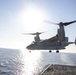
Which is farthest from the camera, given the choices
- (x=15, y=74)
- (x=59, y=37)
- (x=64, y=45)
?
(x=15, y=74)

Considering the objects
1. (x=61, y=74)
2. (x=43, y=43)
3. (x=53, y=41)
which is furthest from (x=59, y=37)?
(x=61, y=74)

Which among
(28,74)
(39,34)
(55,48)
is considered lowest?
(28,74)

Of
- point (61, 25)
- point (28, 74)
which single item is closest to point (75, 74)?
point (28, 74)

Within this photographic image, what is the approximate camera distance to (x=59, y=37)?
33500 mm

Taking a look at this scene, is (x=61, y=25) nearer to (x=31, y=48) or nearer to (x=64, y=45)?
(x=64, y=45)

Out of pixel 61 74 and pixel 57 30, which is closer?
pixel 57 30

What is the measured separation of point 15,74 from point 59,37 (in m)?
88.2

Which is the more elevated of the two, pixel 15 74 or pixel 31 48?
pixel 31 48

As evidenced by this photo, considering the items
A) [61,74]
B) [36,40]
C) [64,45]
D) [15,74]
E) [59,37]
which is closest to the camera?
[59,37]

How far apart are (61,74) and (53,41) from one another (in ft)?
157

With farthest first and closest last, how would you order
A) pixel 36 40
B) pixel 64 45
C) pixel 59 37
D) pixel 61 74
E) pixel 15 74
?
pixel 15 74 → pixel 61 74 → pixel 36 40 → pixel 64 45 → pixel 59 37

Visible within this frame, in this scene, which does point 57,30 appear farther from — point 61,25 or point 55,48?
point 55,48

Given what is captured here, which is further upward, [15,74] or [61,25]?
[61,25]

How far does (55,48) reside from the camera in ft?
126
